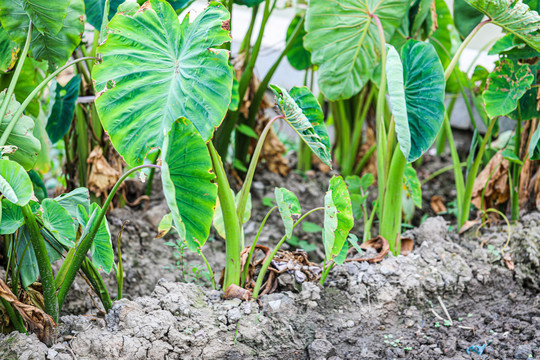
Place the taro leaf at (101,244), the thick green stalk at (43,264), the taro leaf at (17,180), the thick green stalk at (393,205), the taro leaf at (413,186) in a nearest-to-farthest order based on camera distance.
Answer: the taro leaf at (17,180)
the thick green stalk at (43,264)
the taro leaf at (101,244)
the thick green stalk at (393,205)
the taro leaf at (413,186)

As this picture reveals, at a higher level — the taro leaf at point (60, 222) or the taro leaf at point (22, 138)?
the taro leaf at point (22, 138)

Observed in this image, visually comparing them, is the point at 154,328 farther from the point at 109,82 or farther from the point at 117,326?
the point at 109,82

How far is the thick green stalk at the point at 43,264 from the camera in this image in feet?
3.39

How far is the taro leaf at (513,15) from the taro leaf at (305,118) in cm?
52

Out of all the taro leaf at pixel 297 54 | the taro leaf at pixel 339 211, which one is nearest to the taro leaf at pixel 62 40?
the taro leaf at pixel 339 211

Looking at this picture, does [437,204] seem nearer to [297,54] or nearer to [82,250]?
[297,54]

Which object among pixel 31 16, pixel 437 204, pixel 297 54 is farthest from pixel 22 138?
pixel 437 204

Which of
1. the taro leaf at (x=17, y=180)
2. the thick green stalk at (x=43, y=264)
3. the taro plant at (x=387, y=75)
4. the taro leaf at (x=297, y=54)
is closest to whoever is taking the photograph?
the taro leaf at (x=17, y=180)

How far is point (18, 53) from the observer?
55.3 inches

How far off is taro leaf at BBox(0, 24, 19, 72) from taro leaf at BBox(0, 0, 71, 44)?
4cm

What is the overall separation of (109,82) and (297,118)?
0.44 metres

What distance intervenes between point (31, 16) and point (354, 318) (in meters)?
1.14

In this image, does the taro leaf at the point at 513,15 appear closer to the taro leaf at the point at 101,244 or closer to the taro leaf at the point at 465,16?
the taro leaf at the point at 465,16

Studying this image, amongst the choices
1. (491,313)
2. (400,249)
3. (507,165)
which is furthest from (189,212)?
(507,165)
